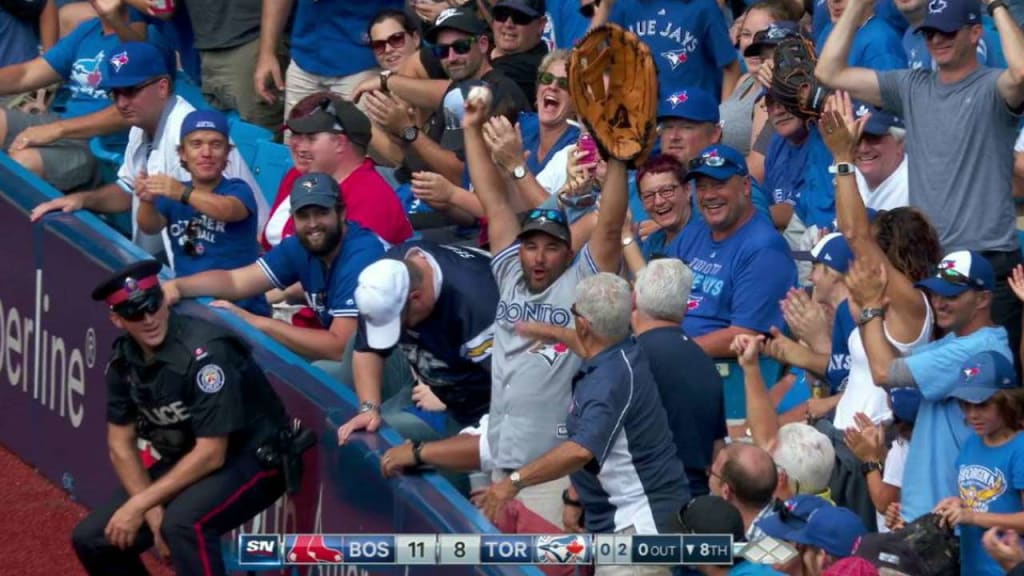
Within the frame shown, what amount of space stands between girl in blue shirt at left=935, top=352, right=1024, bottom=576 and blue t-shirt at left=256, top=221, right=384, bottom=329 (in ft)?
8.76

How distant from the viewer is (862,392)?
22.8ft

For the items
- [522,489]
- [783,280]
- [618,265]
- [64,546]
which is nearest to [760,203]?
[783,280]

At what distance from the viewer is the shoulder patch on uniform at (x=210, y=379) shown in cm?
725

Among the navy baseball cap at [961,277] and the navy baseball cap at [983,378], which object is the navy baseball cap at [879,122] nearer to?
the navy baseball cap at [961,277]

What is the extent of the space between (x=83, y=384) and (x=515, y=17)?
2821 mm

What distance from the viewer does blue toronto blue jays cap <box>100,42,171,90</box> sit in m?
8.97

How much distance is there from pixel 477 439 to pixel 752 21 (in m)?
3.26

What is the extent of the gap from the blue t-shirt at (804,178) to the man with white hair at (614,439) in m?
2.22

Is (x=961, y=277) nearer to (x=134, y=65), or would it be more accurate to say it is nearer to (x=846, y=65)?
(x=846, y=65)

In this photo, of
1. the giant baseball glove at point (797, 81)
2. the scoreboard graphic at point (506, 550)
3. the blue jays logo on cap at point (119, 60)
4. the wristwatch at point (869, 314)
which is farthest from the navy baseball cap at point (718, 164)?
the blue jays logo on cap at point (119, 60)

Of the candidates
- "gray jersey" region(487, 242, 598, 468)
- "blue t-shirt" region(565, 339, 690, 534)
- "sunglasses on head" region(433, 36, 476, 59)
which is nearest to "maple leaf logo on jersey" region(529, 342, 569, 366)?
"gray jersey" region(487, 242, 598, 468)

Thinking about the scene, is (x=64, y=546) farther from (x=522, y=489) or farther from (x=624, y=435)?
(x=624, y=435)

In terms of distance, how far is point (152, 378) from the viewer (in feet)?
24.1

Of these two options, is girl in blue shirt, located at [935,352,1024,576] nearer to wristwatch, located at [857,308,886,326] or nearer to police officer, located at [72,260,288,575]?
wristwatch, located at [857,308,886,326]
